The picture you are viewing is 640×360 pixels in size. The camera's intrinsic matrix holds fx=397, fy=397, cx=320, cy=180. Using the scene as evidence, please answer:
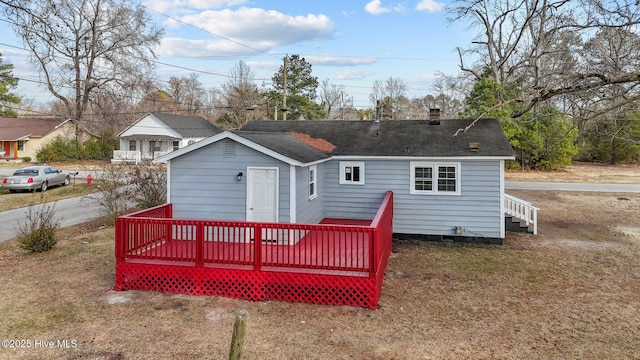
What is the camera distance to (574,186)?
2447cm

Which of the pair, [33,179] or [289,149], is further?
[33,179]

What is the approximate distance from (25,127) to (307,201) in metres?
45.3

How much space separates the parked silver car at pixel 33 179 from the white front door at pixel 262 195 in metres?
16.8

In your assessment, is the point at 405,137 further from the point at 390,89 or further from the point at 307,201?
the point at 390,89

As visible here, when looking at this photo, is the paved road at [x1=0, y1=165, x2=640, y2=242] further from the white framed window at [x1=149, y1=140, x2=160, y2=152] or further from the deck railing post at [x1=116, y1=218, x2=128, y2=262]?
the white framed window at [x1=149, y1=140, x2=160, y2=152]

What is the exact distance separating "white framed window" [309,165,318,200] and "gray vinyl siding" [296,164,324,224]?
0.15 meters

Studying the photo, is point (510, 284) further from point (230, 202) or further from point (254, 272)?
point (230, 202)

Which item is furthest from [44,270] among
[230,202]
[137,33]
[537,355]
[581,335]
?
[137,33]

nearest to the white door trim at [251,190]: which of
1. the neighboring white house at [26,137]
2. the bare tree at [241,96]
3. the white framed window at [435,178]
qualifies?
the white framed window at [435,178]

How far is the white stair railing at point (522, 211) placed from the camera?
12.5 meters

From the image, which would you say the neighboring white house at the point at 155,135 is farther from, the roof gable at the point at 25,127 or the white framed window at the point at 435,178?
the white framed window at the point at 435,178

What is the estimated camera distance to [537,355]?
518cm

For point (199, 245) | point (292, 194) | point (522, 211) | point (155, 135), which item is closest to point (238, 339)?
point (199, 245)

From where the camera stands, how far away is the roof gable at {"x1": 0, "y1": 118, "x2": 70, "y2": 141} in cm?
4072
